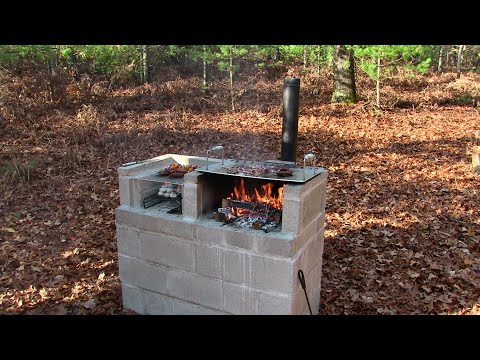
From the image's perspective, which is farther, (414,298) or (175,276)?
(414,298)

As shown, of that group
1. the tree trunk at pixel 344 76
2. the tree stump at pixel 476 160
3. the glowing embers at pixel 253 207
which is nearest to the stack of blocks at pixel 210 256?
the glowing embers at pixel 253 207

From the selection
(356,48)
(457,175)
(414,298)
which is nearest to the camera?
(414,298)

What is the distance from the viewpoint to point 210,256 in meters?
4.46

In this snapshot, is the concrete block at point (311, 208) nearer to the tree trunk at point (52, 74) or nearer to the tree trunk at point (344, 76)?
the tree trunk at point (344, 76)

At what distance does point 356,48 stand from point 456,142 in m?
4.41

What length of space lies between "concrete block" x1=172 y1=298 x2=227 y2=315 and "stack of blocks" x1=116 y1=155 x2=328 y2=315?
1 cm

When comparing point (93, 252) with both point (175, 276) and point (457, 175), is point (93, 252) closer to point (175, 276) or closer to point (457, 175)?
point (175, 276)

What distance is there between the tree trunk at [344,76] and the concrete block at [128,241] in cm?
1149

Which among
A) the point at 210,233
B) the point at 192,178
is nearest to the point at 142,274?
the point at 210,233

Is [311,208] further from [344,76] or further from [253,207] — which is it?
[344,76]

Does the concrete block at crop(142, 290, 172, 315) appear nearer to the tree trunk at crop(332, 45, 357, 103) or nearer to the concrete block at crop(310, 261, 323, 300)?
the concrete block at crop(310, 261, 323, 300)

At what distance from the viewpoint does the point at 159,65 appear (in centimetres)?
1927

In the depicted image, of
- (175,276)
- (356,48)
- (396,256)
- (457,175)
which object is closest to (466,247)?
(396,256)

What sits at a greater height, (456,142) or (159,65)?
(159,65)
